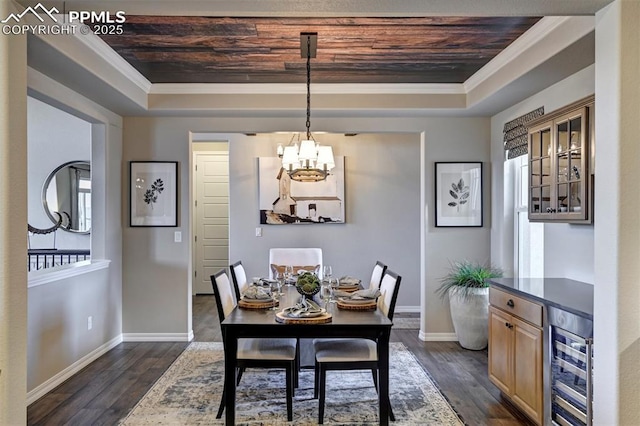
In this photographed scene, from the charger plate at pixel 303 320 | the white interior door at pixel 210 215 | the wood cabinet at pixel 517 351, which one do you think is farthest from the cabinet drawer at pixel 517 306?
the white interior door at pixel 210 215

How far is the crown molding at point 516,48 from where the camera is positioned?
9.57 feet

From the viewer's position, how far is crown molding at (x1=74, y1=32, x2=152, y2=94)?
3.16 m

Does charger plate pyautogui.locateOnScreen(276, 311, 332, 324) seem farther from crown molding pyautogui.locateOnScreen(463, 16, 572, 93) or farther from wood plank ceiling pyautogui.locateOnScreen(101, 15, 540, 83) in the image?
crown molding pyautogui.locateOnScreen(463, 16, 572, 93)

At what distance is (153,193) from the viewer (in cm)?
476

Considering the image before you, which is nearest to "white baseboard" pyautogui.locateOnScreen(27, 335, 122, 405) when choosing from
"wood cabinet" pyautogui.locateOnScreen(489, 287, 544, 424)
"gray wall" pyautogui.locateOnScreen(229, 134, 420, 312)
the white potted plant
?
"gray wall" pyautogui.locateOnScreen(229, 134, 420, 312)

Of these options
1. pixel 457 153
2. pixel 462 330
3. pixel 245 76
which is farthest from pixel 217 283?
pixel 457 153

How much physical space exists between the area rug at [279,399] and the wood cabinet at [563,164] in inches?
61.6

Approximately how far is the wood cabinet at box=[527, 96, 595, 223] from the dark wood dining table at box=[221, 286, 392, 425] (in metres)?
1.43

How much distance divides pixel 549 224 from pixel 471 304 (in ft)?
3.68

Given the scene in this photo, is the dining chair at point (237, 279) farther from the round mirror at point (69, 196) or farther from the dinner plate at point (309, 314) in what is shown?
the round mirror at point (69, 196)

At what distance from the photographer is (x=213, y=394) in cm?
332

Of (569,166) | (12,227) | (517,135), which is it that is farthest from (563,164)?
(12,227)

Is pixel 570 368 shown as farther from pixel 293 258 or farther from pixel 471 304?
pixel 293 258

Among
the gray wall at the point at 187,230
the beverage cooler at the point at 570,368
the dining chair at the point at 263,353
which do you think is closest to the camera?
the beverage cooler at the point at 570,368
